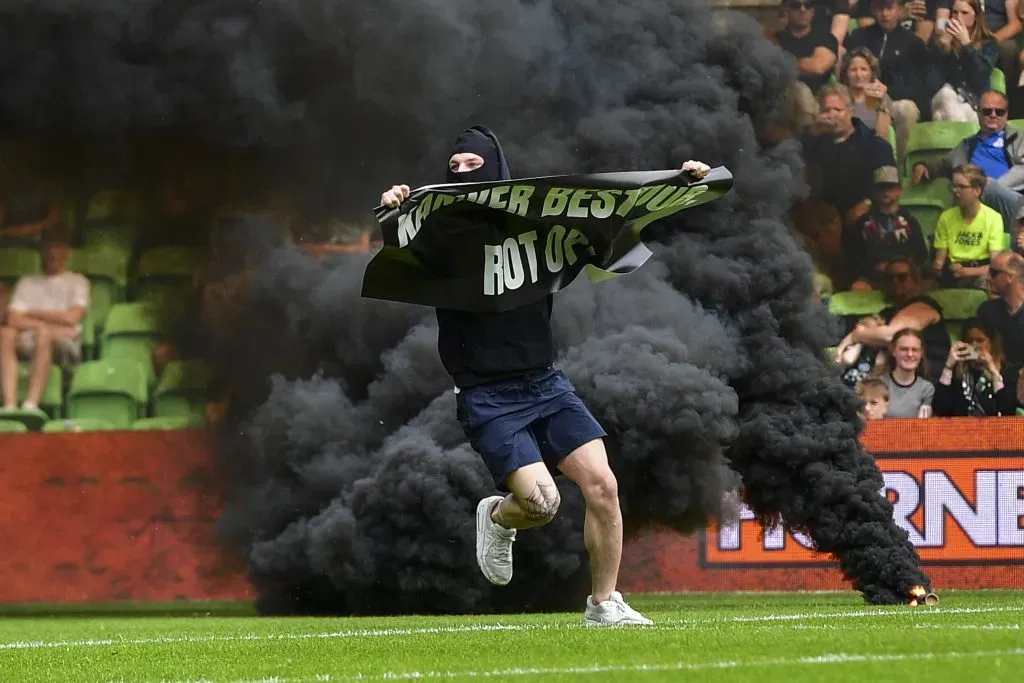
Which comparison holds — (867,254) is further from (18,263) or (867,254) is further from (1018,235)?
(18,263)

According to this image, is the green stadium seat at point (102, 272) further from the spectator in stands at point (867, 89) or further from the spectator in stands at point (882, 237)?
the spectator in stands at point (867, 89)

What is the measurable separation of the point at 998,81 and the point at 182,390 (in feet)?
22.7

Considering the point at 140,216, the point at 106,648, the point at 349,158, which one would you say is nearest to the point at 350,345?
the point at 349,158

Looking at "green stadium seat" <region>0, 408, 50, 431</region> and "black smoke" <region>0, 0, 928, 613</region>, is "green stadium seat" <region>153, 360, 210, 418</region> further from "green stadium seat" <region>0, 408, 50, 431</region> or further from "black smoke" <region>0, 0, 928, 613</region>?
"green stadium seat" <region>0, 408, 50, 431</region>

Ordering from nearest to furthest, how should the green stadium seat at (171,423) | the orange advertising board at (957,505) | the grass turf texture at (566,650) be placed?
1. the grass turf texture at (566,650)
2. the orange advertising board at (957,505)
3. the green stadium seat at (171,423)

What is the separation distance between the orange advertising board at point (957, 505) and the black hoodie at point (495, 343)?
217 inches

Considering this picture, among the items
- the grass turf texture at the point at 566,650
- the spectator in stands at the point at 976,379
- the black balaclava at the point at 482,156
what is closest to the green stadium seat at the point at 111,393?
the grass turf texture at the point at 566,650

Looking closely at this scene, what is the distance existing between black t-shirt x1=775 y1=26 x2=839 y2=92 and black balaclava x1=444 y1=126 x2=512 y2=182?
599 cm

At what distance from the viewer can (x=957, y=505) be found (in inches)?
438

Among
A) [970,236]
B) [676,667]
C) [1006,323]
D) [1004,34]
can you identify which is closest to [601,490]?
[676,667]

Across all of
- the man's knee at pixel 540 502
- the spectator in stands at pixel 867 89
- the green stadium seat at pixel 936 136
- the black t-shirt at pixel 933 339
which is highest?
the spectator in stands at pixel 867 89

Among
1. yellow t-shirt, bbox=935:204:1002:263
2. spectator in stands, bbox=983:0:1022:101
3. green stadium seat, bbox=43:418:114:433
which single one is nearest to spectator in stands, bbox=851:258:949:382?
yellow t-shirt, bbox=935:204:1002:263

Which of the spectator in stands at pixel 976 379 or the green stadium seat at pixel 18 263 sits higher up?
the green stadium seat at pixel 18 263

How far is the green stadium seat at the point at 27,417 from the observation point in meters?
11.9
